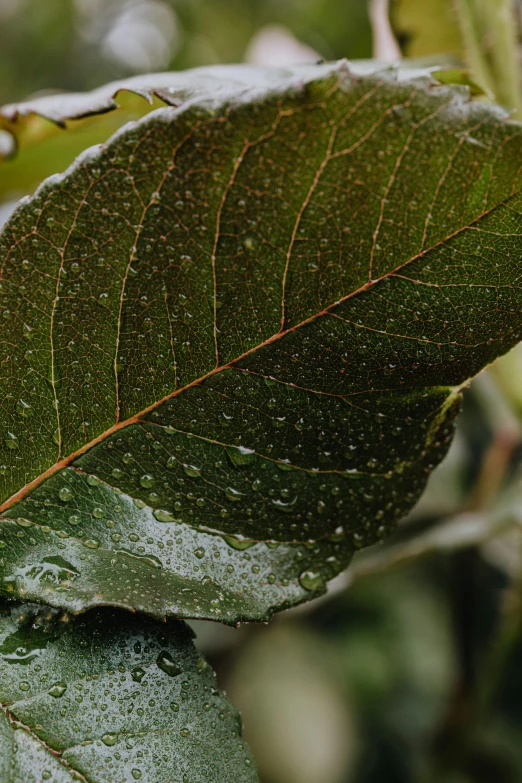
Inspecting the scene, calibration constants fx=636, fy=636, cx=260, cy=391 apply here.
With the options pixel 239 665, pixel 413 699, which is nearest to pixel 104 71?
pixel 239 665

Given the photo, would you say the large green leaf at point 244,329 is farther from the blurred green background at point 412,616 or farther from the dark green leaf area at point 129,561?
the blurred green background at point 412,616

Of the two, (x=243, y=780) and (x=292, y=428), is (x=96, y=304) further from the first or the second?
(x=243, y=780)

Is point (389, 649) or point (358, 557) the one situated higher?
point (358, 557)

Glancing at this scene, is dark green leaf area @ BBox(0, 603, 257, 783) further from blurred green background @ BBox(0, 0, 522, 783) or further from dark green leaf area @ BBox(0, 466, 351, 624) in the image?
blurred green background @ BBox(0, 0, 522, 783)

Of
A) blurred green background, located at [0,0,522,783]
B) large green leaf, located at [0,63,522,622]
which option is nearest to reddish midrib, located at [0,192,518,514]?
large green leaf, located at [0,63,522,622]

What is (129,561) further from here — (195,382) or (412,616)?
(412,616)

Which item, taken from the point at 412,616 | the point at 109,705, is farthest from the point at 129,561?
the point at 412,616
